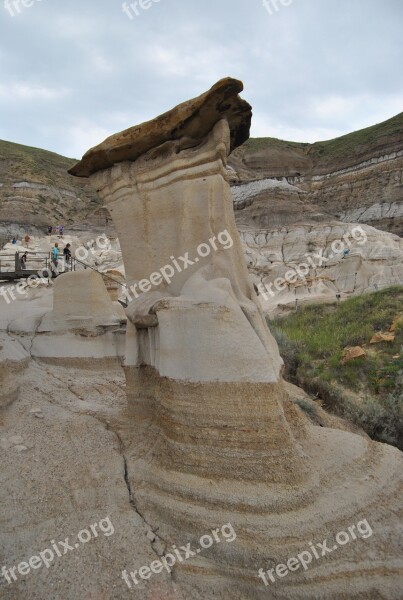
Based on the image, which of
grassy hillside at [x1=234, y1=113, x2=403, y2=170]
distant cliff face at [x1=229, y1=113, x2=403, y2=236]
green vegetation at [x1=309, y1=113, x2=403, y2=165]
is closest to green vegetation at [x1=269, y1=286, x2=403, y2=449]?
distant cliff face at [x1=229, y1=113, x2=403, y2=236]

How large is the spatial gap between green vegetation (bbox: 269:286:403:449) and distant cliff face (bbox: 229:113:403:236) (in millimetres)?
15851

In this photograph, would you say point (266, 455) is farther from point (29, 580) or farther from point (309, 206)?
point (309, 206)

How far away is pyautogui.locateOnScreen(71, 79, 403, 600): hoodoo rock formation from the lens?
2277 millimetres

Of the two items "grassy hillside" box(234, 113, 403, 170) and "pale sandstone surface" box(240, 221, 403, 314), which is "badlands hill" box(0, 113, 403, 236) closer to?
"grassy hillside" box(234, 113, 403, 170)

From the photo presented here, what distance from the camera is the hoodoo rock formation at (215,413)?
2277mm

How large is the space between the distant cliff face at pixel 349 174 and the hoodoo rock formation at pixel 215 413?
76.0 feet

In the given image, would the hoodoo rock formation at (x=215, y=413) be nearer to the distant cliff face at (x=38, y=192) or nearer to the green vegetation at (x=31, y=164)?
the distant cliff face at (x=38, y=192)

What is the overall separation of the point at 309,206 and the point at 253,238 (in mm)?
5659

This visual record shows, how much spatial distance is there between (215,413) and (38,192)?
114 ft

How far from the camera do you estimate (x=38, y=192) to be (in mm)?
33281

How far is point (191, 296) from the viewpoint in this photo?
10.4 feet

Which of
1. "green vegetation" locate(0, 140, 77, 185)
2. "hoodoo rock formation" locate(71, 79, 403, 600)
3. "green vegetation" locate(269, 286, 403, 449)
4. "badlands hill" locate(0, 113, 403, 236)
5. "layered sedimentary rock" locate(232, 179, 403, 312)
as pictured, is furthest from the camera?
"green vegetation" locate(0, 140, 77, 185)

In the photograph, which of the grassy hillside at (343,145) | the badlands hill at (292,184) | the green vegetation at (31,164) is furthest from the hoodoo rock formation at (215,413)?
the green vegetation at (31,164)

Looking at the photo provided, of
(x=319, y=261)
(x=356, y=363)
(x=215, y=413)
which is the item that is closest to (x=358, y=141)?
(x=319, y=261)
